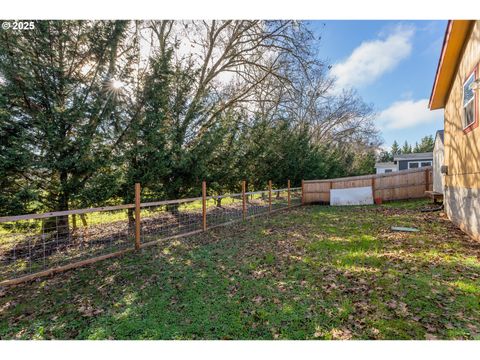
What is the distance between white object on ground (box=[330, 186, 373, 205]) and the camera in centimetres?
1265

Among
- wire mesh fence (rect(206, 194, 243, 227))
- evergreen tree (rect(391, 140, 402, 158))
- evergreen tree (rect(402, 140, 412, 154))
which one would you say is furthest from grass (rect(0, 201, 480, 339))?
evergreen tree (rect(402, 140, 412, 154))

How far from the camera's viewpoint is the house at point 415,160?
24.7 meters

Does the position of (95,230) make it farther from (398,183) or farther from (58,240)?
(398,183)

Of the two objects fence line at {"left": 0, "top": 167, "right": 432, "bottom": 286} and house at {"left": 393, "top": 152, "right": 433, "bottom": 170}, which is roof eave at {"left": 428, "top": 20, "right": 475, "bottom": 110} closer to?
fence line at {"left": 0, "top": 167, "right": 432, "bottom": 286}

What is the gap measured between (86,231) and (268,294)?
5.31 metres

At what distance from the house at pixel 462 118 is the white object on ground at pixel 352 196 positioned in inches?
211

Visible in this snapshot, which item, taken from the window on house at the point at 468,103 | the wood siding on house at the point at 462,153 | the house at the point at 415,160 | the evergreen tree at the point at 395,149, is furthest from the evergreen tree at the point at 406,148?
the window on house at the point at 468,103

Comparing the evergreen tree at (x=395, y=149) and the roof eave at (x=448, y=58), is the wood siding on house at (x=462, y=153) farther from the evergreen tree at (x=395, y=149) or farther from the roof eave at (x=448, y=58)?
the evergreen tree at (x=395, y=149)

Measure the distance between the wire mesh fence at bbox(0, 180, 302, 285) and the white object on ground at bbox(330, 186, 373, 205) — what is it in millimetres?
7405

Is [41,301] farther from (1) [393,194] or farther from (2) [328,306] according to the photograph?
(1) [393,194]

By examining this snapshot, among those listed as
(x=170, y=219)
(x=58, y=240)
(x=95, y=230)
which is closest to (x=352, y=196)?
(x=170, y=219)
